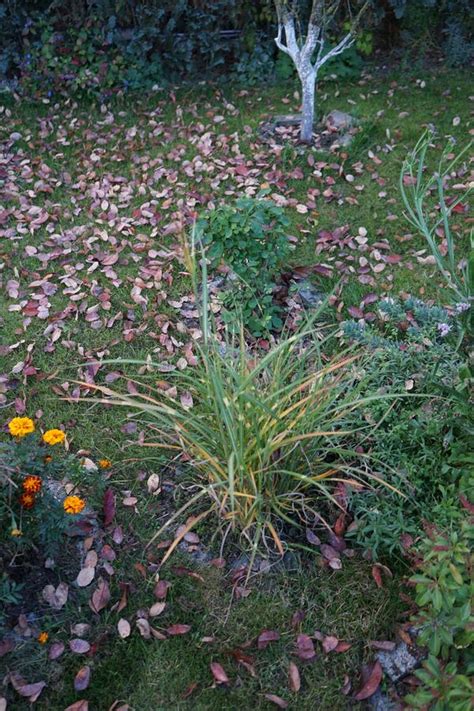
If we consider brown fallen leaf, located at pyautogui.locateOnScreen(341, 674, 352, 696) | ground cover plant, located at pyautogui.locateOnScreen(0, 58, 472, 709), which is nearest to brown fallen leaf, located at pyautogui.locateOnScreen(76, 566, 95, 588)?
ground cover plant, located at pyautogui.locateOnScreen(0, 58, 472, 709)

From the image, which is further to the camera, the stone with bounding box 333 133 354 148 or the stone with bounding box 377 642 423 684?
the stone with bounding box 333 133 354 148

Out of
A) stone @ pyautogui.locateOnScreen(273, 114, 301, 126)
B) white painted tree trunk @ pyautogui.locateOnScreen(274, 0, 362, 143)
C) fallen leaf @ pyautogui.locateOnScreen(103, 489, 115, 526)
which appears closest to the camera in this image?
fallen leaf @ pyautogui.locateOnScreen(103, 489, 115, 526)

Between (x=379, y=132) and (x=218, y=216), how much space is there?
2329 millimetres

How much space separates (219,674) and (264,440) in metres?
0.76

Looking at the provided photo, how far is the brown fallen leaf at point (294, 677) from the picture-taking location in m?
2.04

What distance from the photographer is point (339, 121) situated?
4.92 metres

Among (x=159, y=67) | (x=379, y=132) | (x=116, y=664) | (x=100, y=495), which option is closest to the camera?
(x=116, y=664)

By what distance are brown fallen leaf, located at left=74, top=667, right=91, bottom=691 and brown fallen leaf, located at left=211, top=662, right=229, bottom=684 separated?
39 cm

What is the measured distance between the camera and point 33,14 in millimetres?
5430

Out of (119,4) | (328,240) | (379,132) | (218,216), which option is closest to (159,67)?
(119,4)

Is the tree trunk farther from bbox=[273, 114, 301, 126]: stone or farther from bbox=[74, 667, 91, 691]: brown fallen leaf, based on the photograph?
bbox=[74, 667, 91, 691]: brown fallen leaf

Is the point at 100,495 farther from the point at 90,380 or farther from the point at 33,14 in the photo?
the point at 33,14

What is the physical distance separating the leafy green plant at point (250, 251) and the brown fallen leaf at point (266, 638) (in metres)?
1.36

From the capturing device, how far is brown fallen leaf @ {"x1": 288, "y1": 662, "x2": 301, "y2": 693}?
6.70 ft
